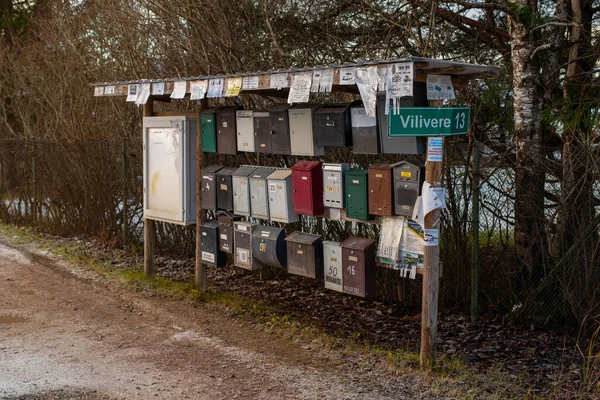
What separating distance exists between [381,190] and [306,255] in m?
1.26

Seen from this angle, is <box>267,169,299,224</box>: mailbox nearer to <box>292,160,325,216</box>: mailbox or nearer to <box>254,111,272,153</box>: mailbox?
<box>292,160,325,216</box>: mailbox

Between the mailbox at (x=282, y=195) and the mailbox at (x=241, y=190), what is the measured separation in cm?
40

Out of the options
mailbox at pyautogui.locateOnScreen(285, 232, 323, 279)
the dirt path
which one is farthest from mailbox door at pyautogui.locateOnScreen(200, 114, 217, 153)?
the dirt path

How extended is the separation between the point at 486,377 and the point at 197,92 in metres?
4.32

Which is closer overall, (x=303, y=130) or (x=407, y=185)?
(x=407, y=185)

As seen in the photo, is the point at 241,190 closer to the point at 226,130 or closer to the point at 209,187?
the point at 209,187

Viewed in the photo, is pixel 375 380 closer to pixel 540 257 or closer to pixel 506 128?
pixel 540 257

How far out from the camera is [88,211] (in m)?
13.2

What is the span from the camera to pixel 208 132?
8453mm

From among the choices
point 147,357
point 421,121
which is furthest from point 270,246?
point 421,121

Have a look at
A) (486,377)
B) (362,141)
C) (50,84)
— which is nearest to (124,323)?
(362,141)

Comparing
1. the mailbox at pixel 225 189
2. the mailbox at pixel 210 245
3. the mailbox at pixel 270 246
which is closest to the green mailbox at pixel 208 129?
the mailbox at pixel 225 189

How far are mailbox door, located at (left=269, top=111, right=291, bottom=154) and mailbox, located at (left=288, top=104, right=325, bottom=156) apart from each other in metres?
0.06

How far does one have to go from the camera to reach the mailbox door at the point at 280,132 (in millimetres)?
7508
